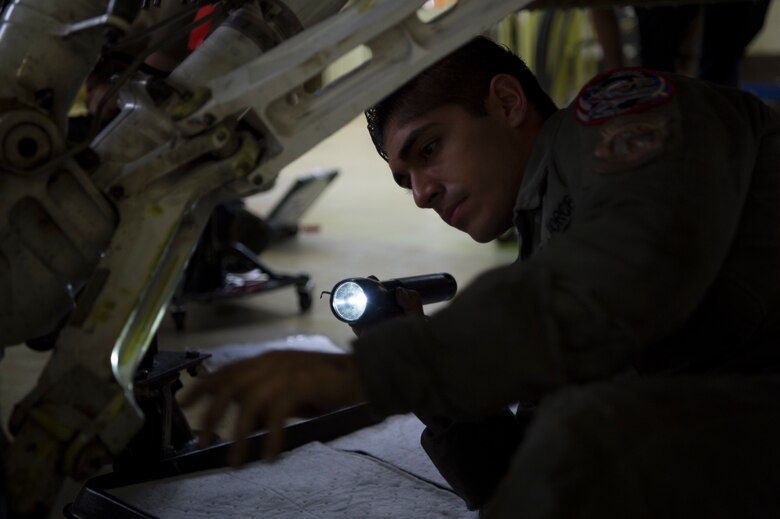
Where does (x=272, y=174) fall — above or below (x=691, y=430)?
above

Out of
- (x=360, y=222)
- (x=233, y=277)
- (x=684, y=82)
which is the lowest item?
(x=360, y=222)

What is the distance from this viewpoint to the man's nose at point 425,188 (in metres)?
1.17

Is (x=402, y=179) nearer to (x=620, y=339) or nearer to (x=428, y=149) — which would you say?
(x=428, y=149)

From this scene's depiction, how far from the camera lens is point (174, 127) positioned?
33.9 inches

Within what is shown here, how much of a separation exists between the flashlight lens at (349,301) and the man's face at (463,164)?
0.14m

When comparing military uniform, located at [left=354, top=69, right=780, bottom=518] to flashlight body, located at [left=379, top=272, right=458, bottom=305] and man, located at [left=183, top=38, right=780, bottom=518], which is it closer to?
man, located at [left=183, top=38, right=780, bottom=518]

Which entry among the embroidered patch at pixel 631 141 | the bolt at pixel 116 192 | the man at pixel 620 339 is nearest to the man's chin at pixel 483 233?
the man at pixel 620 339

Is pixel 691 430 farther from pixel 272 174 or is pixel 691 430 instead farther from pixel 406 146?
pixel 406 146

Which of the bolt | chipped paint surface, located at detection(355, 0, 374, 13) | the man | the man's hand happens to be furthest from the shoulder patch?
the bolt

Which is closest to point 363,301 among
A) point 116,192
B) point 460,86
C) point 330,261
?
point 460,86

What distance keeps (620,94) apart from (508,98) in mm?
344

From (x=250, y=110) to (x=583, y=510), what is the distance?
0.46 meters

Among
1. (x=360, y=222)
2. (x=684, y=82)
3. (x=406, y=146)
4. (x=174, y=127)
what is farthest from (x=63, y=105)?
A: (x=360, y=222)

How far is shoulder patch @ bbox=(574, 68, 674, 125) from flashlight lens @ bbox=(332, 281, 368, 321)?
16.2 inches
